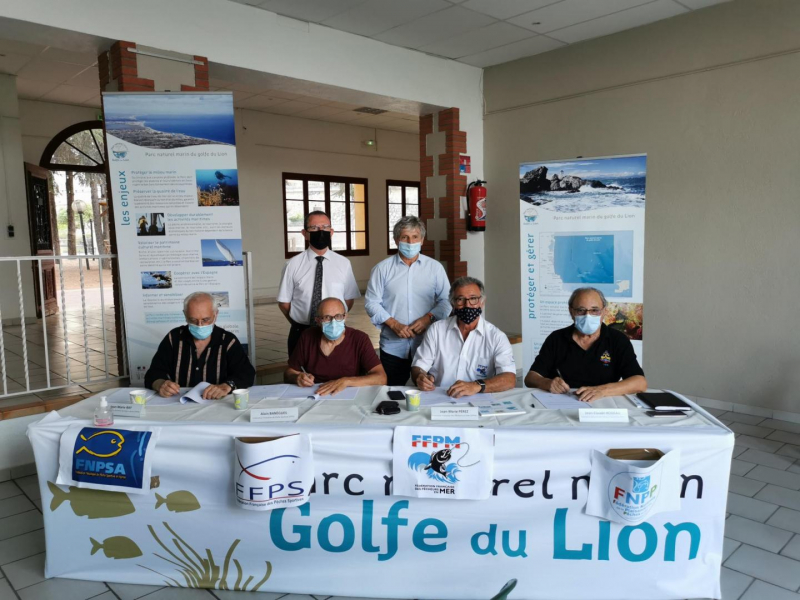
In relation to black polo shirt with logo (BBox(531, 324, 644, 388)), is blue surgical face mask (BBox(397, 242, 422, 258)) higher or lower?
higher

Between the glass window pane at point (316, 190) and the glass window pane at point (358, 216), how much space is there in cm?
68

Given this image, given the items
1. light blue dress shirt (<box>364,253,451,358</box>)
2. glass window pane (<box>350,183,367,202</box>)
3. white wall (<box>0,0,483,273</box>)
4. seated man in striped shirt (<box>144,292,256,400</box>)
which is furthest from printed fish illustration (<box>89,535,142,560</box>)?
glass window pane (<box>350,183,367,202</box>)

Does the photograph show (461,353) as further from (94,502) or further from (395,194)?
(395,194)

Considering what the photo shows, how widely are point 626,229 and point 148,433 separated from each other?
309 cm

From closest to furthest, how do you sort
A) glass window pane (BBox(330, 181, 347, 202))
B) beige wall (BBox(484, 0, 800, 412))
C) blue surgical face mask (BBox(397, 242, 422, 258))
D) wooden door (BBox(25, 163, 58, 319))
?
1. blue surgical face mask (BBox(397, 242, 422, 258))
2. beige wall (BBox(484, 0, 800, 412))
3. wooden door (BBox(25, 163, 58, 319))
4. glass window pane (BBox(330, 181, 347, 202))

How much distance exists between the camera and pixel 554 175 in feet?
13.0

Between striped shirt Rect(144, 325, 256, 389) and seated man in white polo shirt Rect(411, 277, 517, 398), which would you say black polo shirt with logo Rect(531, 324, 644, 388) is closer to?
seated man in white polo shirt Rect(411, 277, 517, 398)

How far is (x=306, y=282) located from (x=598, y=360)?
1.80 metres

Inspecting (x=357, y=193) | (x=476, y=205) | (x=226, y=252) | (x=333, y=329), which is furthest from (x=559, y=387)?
(x=357, y=193)

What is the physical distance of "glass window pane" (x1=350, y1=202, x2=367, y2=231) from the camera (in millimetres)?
10703

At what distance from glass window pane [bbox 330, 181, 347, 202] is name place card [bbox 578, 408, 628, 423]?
8.80 metres

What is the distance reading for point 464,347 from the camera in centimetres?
282

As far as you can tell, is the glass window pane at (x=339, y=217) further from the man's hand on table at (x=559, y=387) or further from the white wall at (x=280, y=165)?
the man's hand on table at (x=559, y=387)

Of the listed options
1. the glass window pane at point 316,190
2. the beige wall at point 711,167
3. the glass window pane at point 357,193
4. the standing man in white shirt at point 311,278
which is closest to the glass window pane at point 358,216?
the glass window pane at point 357,193
